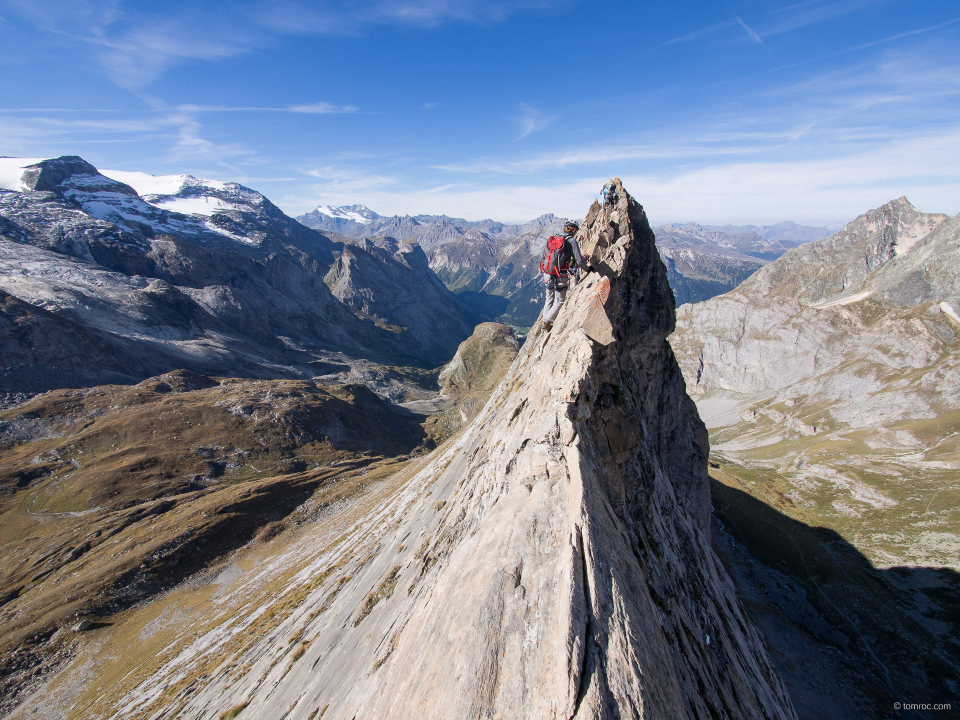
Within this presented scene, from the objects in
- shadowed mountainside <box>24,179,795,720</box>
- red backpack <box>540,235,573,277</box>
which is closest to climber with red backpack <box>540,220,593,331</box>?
red backpack <box>540,235,573,277</box>

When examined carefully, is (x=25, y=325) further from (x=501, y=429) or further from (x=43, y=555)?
(x=501, y=429)

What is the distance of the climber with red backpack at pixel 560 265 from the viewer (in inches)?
787

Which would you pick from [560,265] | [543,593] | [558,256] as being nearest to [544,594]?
[543,593]

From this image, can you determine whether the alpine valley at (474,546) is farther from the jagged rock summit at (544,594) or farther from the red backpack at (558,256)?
the red backpack at (558,256)

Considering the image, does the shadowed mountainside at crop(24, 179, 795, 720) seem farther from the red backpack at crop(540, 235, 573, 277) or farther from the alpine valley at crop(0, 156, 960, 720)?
the red backpack at crop(540, 235, 573, 277)

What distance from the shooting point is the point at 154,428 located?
99562mm

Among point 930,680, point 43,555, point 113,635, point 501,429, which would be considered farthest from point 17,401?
point 930,680

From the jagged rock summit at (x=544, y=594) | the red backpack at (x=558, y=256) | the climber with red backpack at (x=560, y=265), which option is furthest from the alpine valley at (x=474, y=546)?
the red backpack at (x=558, y=256)

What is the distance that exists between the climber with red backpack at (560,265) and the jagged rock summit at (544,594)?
798 millimetres

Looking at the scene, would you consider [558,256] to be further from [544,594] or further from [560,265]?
[544,594]

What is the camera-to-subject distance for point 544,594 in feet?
30.7

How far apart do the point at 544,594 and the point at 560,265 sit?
16329 millimetres

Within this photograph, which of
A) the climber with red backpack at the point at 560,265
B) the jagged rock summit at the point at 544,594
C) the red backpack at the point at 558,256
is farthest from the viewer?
the red backpack at the point at 558,256

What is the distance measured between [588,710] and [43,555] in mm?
87422
